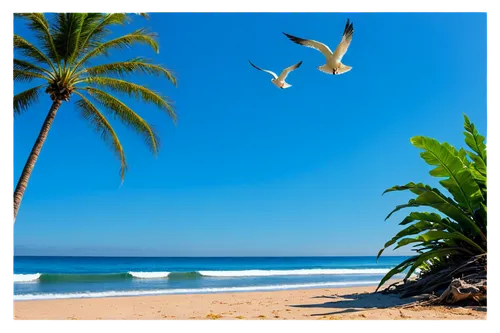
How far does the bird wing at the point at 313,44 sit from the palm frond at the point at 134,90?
11.8 feet

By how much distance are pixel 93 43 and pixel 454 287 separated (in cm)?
610

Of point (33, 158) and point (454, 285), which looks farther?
point (33, 158)

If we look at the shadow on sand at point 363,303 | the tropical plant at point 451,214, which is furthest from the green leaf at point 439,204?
the shadow on sand at point 363,303

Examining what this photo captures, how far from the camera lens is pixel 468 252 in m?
5.11

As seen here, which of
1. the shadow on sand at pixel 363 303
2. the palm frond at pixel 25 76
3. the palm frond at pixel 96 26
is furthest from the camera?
the palm frond at pixel 96 26

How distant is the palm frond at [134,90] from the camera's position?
645 centimetres

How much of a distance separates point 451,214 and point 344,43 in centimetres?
278

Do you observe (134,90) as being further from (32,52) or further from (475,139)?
(475,139)

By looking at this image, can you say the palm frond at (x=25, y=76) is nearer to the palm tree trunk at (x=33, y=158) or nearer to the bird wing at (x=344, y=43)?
the palm tree trunk at (x=33, y=158)

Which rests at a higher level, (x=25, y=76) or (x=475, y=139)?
(x=25, y=76)

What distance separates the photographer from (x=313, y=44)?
151 inches

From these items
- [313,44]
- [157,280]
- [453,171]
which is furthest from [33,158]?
[157,280]
